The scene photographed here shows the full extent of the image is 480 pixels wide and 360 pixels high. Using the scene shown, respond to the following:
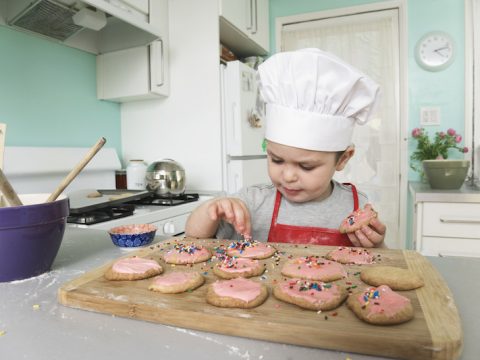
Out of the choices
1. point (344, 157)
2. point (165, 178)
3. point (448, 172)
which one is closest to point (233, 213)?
point (344, 157)

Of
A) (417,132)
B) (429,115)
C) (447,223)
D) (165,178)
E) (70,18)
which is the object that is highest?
(70,18)

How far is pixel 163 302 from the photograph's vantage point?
55cm

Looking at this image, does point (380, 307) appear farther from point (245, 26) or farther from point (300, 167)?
point (245, 26)

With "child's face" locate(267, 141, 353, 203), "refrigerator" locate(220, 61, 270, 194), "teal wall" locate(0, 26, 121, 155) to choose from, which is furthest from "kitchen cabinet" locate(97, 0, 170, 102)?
"child's face" locate(267, 141, 353, 203)

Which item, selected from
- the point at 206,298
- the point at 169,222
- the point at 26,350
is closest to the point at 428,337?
the point at 206,298

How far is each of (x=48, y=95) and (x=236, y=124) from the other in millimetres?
1070

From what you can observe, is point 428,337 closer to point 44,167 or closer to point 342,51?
point 44,167

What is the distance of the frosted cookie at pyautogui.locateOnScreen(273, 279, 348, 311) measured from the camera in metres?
0.53

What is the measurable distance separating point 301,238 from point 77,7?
1.48 m

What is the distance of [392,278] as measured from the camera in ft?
2.01

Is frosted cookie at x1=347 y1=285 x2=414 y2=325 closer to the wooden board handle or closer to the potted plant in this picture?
the wooden board handle

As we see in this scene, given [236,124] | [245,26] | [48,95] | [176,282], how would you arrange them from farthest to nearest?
1. [245,26]
2. [236,124]
3. [48,95]
4. [176,282]

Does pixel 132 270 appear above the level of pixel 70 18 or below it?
below

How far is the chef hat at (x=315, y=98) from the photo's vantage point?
35.4 inches
